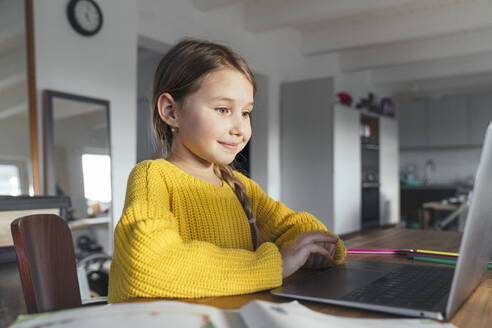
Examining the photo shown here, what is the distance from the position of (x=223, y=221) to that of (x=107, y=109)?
254cm

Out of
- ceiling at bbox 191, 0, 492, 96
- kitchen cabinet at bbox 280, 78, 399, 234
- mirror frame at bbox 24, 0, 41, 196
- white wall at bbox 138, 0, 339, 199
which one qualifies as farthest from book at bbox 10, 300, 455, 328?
kitchen cabinet at bbox 280, 78, 399, 234

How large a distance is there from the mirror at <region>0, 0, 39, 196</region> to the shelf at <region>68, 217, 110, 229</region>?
362 millimetres

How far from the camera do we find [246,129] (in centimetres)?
86

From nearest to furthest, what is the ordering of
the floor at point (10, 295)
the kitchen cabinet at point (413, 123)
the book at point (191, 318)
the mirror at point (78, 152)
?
the book at point (191, 318) → the floor at point (10, 295) → the mirror at point (78, 152) → the kitchen cabinet at point (413, 123)

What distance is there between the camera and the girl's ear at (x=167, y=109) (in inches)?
34.6

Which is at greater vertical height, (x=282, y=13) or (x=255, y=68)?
(x=282, y=13)

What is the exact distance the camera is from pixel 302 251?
2.20 ft

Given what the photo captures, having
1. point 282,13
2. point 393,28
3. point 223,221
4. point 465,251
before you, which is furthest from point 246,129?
point 393,28

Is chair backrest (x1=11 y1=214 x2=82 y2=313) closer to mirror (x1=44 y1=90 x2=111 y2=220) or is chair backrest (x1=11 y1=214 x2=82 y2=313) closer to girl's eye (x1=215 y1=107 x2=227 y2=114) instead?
girl's eye (x1=215 y1=107 x2=227 y2=114)

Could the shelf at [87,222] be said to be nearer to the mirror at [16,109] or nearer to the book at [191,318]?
the mirror at [16,109]

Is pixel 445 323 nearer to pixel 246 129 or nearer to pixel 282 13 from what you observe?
pixel 246 129

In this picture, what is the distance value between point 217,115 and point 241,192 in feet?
0.66

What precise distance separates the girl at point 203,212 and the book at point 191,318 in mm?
141

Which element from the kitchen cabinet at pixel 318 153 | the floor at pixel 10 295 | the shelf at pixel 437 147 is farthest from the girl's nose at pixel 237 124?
the shelf at pixel 437 147
